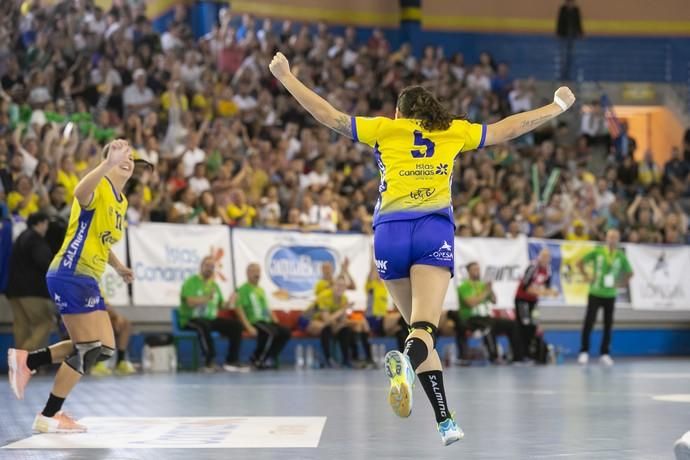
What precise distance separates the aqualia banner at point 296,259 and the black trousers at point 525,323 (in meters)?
2.59

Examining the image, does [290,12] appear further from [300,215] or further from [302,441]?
[302,441]

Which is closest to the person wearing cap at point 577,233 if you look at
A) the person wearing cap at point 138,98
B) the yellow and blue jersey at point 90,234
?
the person wearing cap at point 138,98

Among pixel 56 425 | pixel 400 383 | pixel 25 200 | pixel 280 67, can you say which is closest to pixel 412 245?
pixel 400 383

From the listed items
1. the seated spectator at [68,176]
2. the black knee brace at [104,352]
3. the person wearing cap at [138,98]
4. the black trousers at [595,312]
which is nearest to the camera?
the black knee brace at [104,352]

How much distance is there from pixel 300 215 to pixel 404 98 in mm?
12356

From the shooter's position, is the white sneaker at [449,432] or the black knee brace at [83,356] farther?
the black knee brace at [83,356]

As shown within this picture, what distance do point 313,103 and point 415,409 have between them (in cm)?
410

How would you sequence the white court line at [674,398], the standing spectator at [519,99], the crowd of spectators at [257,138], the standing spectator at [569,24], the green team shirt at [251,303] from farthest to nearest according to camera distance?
1. the standing spectator at [569,24]
2. the standing spectator at [519,99]
3. the crowd of spectators at [257,138]
4. the green team shirt at [251,303]
5. the white court line at [674,398]

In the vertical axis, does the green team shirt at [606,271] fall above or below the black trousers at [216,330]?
above

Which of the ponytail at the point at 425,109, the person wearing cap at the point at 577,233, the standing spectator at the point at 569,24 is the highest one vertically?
the standing spectator at the point at 569,24

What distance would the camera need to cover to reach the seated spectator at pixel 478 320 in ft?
64.9

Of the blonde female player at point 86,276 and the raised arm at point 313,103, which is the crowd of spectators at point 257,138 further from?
the raised arm at point 313,103

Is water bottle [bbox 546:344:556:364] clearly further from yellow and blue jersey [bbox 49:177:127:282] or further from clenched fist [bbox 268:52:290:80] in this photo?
clenched fist [bbox 268:52:290:80]

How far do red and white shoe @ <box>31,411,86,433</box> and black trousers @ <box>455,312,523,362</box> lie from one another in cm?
→ 1160
